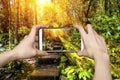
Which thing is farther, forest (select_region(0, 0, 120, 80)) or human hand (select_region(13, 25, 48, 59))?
forest (select_region(0, 0, 120, 80))

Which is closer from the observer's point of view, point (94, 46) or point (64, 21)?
point (94, 46)

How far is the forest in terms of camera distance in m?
2.71

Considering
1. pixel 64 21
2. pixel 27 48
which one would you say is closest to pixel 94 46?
pixel 27 48

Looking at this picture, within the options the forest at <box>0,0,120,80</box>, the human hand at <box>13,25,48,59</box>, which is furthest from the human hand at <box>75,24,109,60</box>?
the forest at <box>0,0,120,80</box>

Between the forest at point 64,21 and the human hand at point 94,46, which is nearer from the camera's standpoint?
the human hand at point 94,46

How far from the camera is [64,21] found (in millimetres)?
2748

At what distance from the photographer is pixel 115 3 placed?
2.86 m

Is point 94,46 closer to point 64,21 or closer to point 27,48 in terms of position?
point 27,48

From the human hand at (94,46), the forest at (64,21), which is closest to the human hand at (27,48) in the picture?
the human hand at (94,46)

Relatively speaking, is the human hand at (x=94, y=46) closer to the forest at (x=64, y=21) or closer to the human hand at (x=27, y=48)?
the human hand at (x=27, y=48)

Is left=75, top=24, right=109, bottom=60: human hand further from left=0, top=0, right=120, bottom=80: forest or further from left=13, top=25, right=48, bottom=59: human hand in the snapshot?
left=0, top=0, right=120, bottom=80: forest

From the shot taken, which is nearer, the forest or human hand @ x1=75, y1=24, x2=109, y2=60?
human hand @ x1=75, y1=24, x2=109, y2=60

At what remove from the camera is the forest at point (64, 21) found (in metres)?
2.71

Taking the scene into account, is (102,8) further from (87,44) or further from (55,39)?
(87,44)
